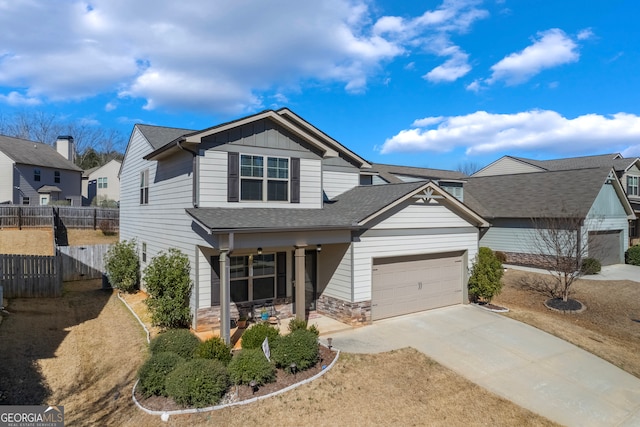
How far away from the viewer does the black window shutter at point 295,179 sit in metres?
12.6

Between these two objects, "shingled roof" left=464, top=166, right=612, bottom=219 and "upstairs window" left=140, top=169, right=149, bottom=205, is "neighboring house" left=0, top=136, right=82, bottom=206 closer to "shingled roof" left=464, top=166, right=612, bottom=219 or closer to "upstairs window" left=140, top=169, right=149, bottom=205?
"upstairs window" left=140, top=169, right=149, bottom=205

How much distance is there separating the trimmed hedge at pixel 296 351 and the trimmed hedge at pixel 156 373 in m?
2.08

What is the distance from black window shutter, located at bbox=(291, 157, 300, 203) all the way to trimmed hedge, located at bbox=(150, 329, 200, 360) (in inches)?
216

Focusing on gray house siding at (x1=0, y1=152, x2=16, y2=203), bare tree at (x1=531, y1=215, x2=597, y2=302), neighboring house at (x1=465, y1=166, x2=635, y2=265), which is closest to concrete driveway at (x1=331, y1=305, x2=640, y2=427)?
bare tree at (x1=531, y1=215, x2=597, y2=302)

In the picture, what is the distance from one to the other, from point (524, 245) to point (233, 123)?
19.7 metres

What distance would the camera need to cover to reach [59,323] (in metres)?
12.2

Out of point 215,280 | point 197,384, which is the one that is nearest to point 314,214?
point 215,280

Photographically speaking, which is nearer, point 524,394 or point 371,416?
point 371,416

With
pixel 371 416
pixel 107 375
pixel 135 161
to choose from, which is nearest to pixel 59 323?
pixel 107 375

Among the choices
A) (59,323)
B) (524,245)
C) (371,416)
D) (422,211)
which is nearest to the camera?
(371,416)

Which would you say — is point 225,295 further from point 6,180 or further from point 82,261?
point 6,180

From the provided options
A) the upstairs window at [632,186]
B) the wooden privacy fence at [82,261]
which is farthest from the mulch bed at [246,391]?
the upstairs window at [632,186]

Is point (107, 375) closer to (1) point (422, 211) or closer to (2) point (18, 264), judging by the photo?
(2) point (18, 264)

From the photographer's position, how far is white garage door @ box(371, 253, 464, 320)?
12672mm
